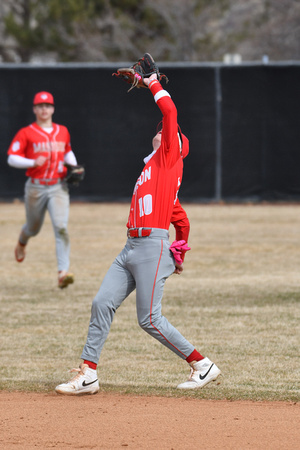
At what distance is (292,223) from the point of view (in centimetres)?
1652

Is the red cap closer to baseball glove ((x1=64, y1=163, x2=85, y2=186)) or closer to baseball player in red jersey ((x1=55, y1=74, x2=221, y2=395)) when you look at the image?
baseball glove ((x1=64, y1=163, x2=85, y2=186))

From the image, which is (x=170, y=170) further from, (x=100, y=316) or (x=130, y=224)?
(x=100, y=316)

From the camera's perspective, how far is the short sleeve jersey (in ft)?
18.2

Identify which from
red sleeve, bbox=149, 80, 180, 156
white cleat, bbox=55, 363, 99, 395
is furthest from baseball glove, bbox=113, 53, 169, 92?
white cleat, bbox=55, 363, 99, 395

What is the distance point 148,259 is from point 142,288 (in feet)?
0.65

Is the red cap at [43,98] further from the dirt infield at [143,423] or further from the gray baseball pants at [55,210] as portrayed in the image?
the dirt infield at [143,423]

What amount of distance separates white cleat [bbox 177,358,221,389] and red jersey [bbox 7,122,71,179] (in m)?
4.83

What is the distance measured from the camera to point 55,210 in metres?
10.0

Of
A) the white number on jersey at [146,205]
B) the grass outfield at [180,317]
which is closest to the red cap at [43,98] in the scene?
the grass outfield at [180,317]

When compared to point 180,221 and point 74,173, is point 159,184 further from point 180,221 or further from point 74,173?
point 74,173

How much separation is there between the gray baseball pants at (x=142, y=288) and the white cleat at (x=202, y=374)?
24 cm

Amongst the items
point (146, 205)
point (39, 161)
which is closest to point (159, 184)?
point (146, 205)

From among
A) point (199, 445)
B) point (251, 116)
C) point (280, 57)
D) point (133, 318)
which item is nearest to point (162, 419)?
point (199, 445)

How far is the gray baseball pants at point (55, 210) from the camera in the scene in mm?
9919
